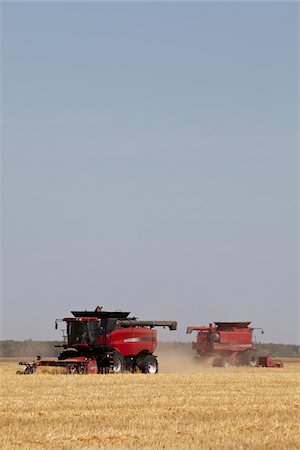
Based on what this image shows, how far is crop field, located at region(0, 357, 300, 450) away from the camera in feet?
56.0

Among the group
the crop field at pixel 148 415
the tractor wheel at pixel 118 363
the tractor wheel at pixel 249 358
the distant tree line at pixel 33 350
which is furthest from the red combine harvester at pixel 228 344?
the distant tree line at pixel 33 350

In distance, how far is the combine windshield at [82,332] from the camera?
134ft

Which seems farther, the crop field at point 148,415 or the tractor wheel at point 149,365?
the tractor wheel at point 149,365

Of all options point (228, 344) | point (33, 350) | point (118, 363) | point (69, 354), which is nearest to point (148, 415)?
point (118, 363)

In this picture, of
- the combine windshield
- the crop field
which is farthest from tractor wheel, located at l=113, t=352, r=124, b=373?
the crop field

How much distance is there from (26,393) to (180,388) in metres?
4.87

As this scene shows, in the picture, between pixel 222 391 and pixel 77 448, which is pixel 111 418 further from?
pixel 222 391

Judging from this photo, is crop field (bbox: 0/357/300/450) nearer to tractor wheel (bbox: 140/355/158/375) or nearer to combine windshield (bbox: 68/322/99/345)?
combine windshield (bbox: 68/322/99/345)

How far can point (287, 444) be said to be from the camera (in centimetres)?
1689

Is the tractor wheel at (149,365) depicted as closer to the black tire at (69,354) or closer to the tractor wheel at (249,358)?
the black tire at (69,354)

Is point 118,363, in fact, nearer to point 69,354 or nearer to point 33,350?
point 69,354

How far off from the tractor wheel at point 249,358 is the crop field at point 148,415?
22774 millimetres

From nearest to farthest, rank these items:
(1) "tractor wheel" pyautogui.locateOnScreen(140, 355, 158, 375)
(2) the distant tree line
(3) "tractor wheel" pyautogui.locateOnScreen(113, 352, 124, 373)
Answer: (3) "tractor wheel" pyautogui.locateOnScreen(113, 352, 124, 373) → (1) "tractor wheel" pyautogui.locateOnScreen(140, 355, 158, 375) → (2) the distant tree line

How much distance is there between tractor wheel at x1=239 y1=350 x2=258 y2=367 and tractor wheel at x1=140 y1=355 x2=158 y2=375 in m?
12.8
